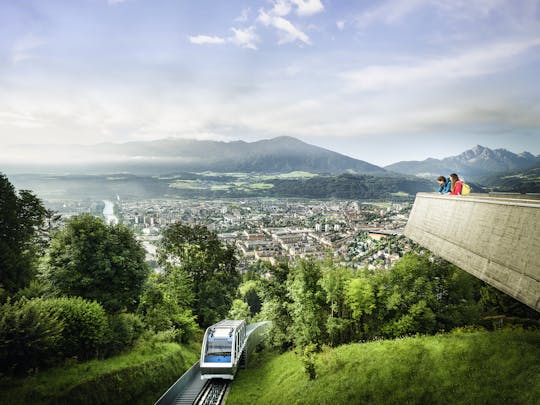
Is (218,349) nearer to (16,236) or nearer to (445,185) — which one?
(16,236)

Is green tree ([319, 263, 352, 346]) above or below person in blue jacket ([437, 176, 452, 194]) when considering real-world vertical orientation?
below

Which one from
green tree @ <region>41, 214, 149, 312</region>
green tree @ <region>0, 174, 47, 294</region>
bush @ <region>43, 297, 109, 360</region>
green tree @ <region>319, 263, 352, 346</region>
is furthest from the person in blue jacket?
green tree @ <region>0, 174, 47, 294</region>

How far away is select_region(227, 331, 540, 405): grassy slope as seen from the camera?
24.7 ft

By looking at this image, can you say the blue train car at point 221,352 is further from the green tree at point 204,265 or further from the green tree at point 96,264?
the green tree at point 204,265

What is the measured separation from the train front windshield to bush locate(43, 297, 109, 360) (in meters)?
4.40

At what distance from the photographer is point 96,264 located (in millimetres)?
14039

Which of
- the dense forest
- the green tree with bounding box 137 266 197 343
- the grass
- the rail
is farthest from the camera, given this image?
the green tree with bounding box 137 266 197 343

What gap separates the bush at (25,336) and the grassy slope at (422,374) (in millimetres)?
7175

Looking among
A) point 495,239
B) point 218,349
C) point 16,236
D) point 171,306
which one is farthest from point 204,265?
point 495,239

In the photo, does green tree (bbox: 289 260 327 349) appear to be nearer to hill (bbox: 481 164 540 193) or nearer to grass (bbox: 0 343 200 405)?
grass (bbox: 0 343 200 405)

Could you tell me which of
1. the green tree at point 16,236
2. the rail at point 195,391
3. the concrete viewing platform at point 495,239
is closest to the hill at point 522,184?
the concrete viewing platform at point 495,239

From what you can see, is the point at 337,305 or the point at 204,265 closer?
the point at 337,305

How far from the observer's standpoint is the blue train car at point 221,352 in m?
13.8

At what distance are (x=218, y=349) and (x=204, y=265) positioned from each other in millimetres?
8669
